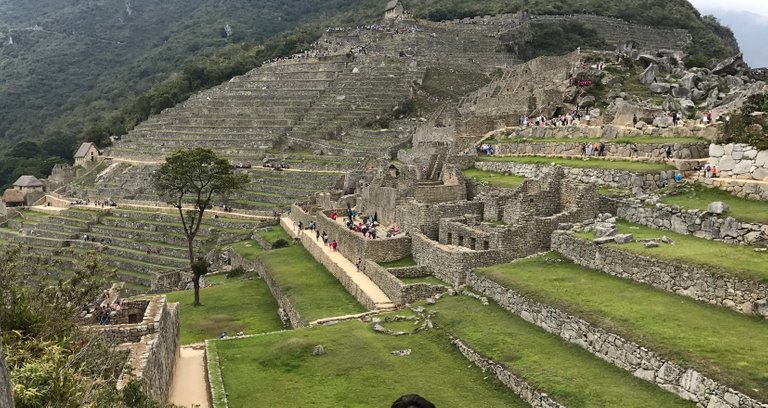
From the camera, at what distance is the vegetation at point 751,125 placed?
60.0ft

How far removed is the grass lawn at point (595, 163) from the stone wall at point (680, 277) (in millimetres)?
5288

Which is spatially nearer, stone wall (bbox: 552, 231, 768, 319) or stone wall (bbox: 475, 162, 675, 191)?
stone wall (bbox: 552, 231, 768, 319)

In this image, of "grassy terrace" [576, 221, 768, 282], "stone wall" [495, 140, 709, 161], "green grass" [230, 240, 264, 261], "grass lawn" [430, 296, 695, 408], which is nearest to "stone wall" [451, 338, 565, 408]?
"grass lawn" [430, 296, 695, 408]

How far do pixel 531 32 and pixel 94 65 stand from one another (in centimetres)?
10683

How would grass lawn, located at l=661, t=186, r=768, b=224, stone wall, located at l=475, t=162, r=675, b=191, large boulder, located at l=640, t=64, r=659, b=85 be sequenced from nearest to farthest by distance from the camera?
grass lawn, located at l=661, t=186, r=768, b=224 < stone wall, located at l=475, t=162, r=675, b=191 < large boulder, located at l=640, t=64, r=659, b=85

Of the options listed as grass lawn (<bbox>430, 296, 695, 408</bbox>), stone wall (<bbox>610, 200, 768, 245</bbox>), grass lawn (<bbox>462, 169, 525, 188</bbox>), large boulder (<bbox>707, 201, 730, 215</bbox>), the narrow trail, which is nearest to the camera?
grass lawn (<bbox>430, 296, 695, 408</bbox>)

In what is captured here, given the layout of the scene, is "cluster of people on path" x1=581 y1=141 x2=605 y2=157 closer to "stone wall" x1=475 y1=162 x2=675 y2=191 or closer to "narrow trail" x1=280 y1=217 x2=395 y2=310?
"stone wall" x1=475 y1=162 x2=675 y2=191

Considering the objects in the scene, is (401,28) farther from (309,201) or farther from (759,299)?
(759,299)

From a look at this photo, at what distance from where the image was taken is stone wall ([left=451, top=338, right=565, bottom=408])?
11930 millimetres

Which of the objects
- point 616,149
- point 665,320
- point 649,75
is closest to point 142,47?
point 649,75

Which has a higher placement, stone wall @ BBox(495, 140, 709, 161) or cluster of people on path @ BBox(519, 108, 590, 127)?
cluster of people on path @ BBox(519, 108, 590, 127)

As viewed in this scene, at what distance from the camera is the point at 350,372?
14.9 m

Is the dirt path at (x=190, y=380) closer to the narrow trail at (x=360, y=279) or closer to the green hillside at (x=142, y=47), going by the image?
the narrow trail at (x=360, y=279)

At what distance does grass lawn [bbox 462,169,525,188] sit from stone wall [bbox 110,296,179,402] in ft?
41.7
